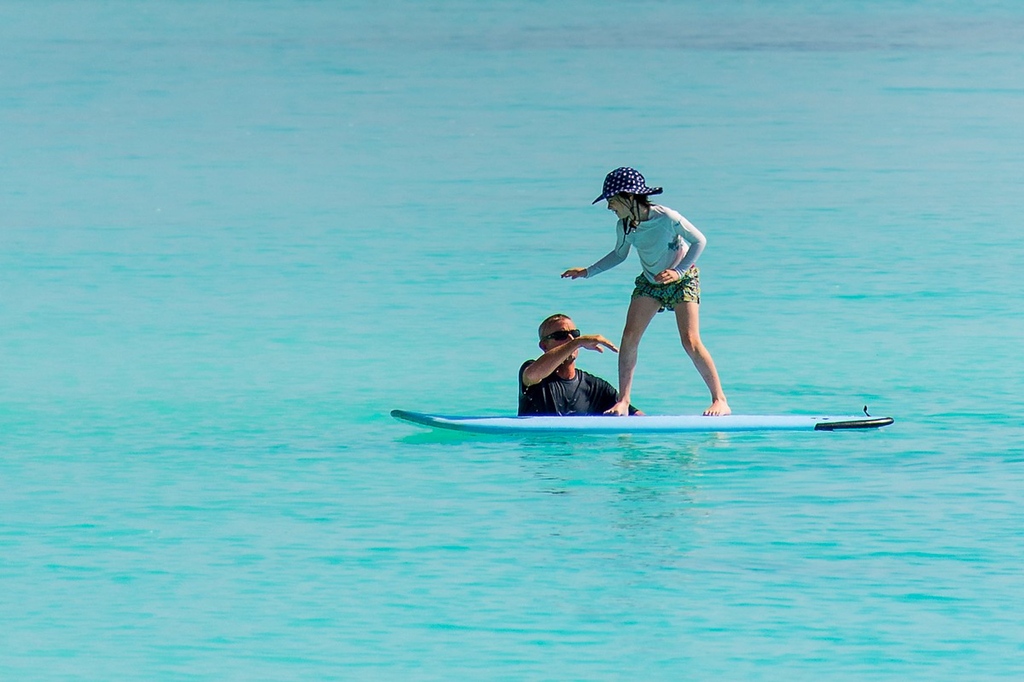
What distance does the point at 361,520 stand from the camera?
33.9 ft

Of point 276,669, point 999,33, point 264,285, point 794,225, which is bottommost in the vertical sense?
point 276,669

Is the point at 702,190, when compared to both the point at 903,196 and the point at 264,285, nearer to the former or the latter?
the point at 903,196

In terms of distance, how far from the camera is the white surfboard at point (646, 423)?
11.8 metres

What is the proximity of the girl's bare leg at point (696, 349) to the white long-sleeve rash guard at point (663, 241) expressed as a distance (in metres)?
0.24

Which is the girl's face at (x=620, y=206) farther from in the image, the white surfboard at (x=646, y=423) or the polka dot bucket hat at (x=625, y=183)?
the white surfboard at (x=646, y=423)

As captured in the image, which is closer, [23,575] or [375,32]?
[23,575]

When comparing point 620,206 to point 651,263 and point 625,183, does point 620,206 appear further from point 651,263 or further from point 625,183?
point 651,263

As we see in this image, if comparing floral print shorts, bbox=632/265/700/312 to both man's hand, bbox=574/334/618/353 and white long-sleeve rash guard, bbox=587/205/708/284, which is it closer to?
white long-sleeve rash guard, bbox=587/205/708/284

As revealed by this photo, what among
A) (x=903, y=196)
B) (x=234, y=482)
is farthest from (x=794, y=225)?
(x=234, y=482)

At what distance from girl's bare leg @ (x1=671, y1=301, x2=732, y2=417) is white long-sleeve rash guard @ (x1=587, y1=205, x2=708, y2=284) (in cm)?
24

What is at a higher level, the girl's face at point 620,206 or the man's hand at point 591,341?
the girl's face at point 620,206

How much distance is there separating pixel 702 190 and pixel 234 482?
A: 15.3 meters

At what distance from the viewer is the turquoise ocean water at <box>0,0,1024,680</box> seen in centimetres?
868

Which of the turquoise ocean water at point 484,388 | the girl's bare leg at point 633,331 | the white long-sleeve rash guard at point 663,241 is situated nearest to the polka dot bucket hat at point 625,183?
the white long-sleeve rash guard at point 663,241
